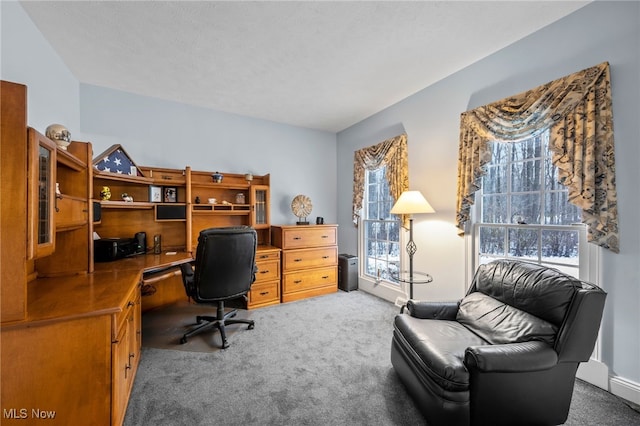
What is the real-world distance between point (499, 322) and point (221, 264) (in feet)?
7.35

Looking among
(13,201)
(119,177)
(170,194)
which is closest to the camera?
(13,201)

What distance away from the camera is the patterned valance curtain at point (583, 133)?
1.74 meters

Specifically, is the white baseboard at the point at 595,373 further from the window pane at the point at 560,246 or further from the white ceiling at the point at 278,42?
the white ceiling at the point at 278,42

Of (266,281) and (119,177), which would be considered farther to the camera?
(266,281)

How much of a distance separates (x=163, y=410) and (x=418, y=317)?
1.90m

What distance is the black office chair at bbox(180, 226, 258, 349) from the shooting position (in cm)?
231

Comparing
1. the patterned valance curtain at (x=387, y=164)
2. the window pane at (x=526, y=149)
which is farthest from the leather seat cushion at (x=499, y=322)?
the patterned valance curtain at (x=387, y=164)

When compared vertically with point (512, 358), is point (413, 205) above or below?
above

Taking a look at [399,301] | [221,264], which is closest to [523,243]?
[399,301]

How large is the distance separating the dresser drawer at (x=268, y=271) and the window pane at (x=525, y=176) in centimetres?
283

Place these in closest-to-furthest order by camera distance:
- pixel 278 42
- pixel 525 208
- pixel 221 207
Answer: pixel 278 42, pixel 525 208, pixel 221 207

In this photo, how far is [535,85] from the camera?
2.12m

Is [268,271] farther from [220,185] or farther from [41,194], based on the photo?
[41,194]

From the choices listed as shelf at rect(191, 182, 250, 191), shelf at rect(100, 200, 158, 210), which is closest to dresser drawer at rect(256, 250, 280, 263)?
shelf at rect(191, 182, 250, 191)
